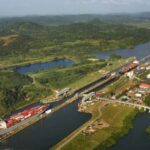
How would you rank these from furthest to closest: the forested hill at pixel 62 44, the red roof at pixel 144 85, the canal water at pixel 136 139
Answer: the forested hill at pixel 62 44 < the red roof at pixel 144 85 < the canal water at pixel 136 139

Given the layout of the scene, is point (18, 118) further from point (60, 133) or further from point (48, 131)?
point (60, 133)

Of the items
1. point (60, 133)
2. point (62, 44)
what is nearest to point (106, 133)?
point (60, 133)

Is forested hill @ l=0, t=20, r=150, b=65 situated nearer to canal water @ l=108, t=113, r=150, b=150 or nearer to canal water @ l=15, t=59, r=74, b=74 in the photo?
canal water @ l=15, t=59, r=74, b=74

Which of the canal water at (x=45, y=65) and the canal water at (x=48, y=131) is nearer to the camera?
the canal water at (x=48, y=131)

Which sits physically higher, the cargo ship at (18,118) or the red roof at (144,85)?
the red roof at (144,85)

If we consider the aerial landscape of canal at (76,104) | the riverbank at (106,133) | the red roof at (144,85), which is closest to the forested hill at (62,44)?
A: the aerial landscape of canal at (76,104)

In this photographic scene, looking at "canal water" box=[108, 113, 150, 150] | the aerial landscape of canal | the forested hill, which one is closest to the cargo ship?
the aerial landscape of canal

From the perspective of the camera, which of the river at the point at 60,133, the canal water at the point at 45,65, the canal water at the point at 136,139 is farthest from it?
the canal water at the point at 45,65

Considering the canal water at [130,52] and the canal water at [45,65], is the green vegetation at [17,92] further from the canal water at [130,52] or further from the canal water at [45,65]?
the canal water at [130,52]

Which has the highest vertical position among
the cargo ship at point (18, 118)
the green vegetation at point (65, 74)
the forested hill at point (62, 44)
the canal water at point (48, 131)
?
the forested hill at point (62, 44)
